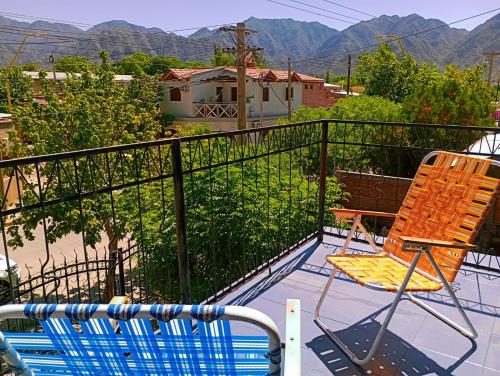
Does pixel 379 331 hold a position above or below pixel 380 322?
above

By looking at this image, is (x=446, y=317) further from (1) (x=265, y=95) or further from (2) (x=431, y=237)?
(1) (x=265, y=95)

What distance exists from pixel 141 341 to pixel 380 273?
5.92 feet

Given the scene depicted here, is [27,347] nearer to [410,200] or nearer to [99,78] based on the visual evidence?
[410,200]

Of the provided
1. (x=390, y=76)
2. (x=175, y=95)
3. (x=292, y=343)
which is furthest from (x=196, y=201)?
(x=175, y=95)

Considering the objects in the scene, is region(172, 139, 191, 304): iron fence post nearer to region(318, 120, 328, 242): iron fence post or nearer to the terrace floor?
the terrace floor

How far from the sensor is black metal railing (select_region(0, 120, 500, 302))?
8.41 ft

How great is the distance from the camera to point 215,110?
26.3 meters

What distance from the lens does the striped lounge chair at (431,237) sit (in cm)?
238

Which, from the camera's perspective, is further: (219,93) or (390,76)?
(219,93)

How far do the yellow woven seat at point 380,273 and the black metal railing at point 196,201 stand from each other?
1062 mm

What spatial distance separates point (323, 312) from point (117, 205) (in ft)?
18.4

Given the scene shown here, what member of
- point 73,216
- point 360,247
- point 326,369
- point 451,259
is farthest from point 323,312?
→ point 73,216

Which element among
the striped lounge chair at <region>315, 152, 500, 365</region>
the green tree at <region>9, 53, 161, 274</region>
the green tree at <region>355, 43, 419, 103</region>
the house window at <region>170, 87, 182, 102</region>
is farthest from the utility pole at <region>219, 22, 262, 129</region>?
the house window at <region>170, 87, 182, 102</region>

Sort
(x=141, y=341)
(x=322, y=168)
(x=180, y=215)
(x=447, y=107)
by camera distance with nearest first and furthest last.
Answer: (x=141, y=341) → (x=180, y=215) → (x=322, y=168) → (x=447, y=107)
